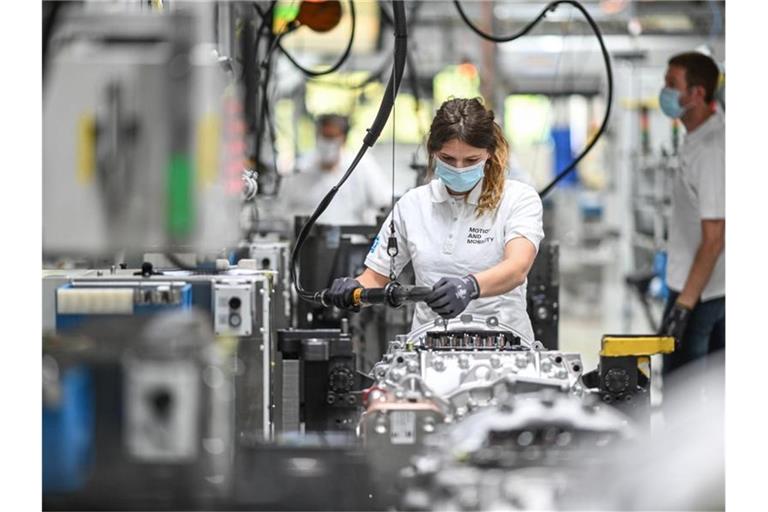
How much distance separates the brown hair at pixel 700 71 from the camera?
564 centimetres

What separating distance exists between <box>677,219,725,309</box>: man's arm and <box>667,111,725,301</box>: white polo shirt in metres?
0.05

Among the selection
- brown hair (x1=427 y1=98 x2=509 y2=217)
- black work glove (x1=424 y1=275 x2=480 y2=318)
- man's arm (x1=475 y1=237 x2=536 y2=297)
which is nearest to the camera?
black work glove (x1=424 y1=275 x2=480 y2=318)

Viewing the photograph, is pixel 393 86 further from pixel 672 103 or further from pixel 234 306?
pixel 672 103

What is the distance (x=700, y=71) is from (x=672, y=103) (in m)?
0.19

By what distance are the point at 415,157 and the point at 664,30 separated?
179 inches

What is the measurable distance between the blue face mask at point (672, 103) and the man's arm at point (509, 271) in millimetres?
2124

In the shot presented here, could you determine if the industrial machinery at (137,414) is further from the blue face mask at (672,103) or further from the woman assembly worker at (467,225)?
the blue face mask at (672,103)

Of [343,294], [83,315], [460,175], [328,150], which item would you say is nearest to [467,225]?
[460,175]

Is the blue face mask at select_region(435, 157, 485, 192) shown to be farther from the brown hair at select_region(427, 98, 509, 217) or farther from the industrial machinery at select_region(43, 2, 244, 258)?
the industrial machinery at select_region(43, 2, 244, 258)

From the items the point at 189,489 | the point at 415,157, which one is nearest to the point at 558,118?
the point at 415,157

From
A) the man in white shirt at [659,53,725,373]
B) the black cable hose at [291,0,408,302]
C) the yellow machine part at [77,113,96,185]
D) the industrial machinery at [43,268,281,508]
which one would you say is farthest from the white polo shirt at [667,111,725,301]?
the yellow machine part at [77,113,96,185]

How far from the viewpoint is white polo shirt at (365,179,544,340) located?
3924mm

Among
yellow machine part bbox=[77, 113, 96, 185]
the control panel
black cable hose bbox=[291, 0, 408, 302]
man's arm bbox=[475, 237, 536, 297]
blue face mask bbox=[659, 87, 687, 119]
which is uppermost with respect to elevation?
blue face mask bbox=[659, 87, 687, 119]
